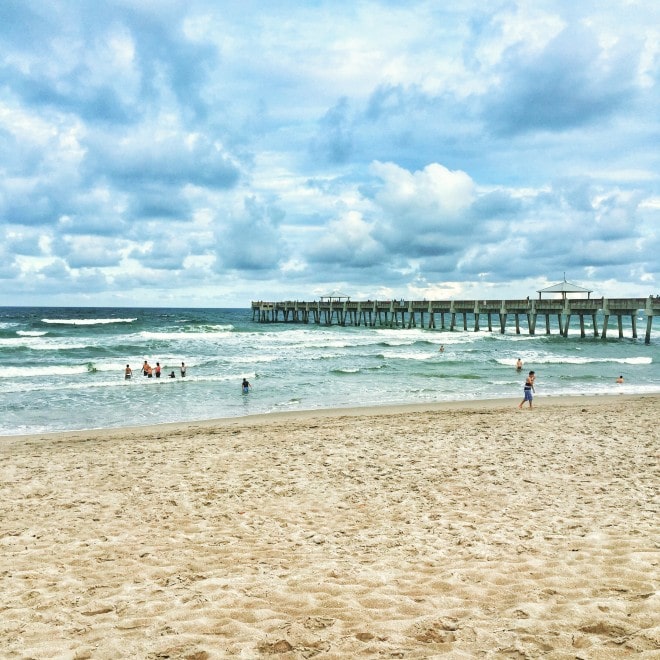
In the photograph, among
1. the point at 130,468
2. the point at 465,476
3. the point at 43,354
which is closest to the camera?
the point at 465,476

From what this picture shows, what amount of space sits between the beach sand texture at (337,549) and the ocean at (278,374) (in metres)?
7.79

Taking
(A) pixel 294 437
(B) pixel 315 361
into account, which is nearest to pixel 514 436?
(A) pixel 294 437

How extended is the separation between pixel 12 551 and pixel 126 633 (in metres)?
2.90

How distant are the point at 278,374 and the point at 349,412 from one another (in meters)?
11.2

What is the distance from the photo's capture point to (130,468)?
10648mm

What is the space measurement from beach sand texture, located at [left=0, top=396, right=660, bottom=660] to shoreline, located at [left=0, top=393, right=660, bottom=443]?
3.25 meters

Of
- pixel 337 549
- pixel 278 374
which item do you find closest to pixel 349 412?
pixel 278 374

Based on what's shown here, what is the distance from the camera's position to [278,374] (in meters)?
29.0

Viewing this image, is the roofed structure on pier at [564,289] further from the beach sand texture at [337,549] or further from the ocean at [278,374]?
the beach sand texture at [337,549]

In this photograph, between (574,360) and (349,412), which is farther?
(574,360)

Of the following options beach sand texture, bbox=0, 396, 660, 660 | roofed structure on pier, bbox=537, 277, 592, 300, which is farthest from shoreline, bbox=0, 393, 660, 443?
roofed structure on pier, bbox=537, 277, 592, 300

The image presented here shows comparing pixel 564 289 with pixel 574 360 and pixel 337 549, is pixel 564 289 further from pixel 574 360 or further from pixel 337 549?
pixel 337 549

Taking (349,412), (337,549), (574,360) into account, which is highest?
(574,360)

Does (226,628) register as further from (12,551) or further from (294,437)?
(294,437)
